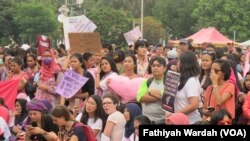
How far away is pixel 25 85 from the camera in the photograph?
11086 mm

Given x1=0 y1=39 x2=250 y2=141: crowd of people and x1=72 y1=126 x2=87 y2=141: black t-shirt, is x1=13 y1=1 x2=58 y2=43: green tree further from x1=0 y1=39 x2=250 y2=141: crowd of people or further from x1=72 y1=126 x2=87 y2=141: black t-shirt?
x1=72 y1=126 x2=87 y2=141: black t-shirt

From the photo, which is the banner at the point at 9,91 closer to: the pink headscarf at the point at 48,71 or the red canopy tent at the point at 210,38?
the pink headscarf at the point at 48,71

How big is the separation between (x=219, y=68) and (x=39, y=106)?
6.72ft

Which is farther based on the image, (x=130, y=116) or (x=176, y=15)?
(x=176, y=15)

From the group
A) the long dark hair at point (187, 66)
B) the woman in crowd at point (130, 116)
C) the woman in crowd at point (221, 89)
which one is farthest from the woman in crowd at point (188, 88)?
the woman in crowd at point (130, 116)

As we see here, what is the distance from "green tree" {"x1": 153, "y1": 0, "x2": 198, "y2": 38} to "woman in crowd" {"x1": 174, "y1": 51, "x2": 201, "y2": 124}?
61.5 meters

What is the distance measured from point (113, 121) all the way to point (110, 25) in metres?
35.7

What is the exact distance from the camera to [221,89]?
26.2ft

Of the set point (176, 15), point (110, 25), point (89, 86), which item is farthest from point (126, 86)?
point (176, 15)

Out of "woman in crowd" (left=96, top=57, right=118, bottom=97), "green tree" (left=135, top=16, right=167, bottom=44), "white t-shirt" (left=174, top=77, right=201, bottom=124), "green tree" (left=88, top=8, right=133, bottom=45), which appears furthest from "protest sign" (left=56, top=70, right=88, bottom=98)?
"green tree" (left=135, top=16, right=167, bottom=44)

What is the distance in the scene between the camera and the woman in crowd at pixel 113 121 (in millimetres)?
8203

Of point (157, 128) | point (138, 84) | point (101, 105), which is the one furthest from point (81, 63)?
point (157, 128)

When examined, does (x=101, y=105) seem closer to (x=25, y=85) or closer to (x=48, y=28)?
(x=25, y=85)

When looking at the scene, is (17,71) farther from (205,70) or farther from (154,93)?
(154,93)
